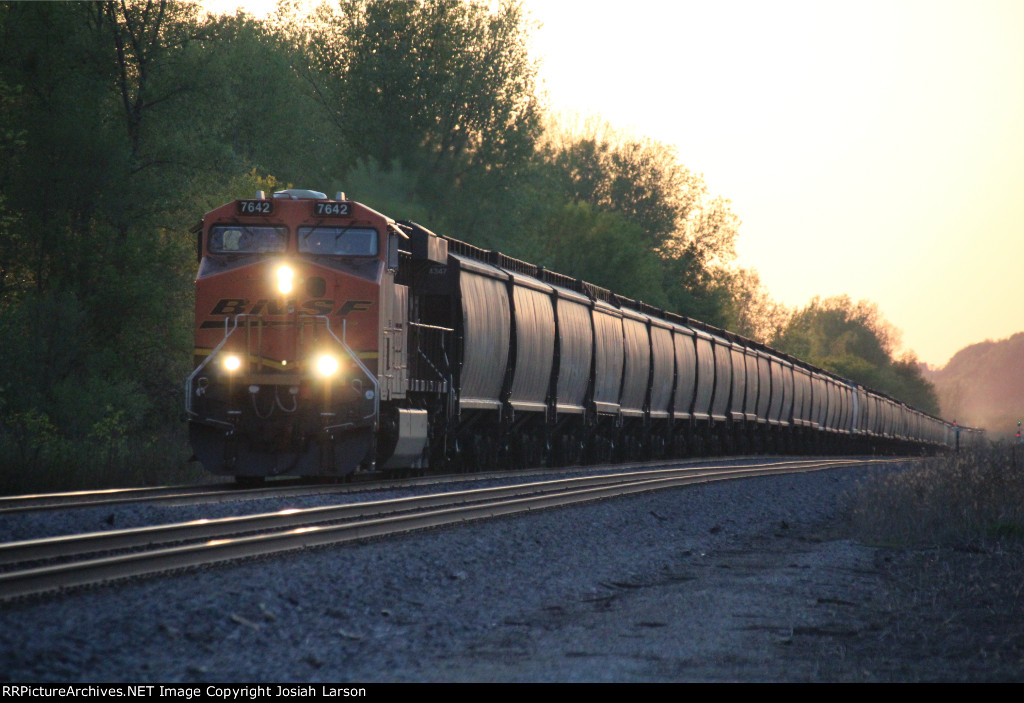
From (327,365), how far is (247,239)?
92.4 inches

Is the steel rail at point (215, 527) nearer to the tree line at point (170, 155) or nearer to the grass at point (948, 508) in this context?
the grass at point (948, 508)

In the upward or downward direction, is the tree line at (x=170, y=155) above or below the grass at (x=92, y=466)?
above

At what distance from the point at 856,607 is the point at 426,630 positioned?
126 inches

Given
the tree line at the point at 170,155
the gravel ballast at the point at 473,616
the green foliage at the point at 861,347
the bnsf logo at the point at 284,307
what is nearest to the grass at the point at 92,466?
the tree line at the point at 170,155

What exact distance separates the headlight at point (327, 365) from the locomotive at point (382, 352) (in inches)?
0.6

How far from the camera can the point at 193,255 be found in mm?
26203

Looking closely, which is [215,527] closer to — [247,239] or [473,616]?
[473,616]

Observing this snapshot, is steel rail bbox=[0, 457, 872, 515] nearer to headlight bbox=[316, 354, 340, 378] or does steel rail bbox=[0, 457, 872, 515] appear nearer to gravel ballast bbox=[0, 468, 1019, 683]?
headlight bbox=[316, 354, 340, 378]

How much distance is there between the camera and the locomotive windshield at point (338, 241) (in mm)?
14922

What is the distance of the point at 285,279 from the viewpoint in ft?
47.9

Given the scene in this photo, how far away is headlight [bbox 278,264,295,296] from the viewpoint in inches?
572

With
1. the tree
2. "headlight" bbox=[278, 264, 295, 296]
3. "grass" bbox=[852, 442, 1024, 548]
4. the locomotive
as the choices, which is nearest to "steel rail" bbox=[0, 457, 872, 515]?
the locomotive

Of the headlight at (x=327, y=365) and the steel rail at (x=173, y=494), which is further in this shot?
the headlight at (x=327, y=365)
